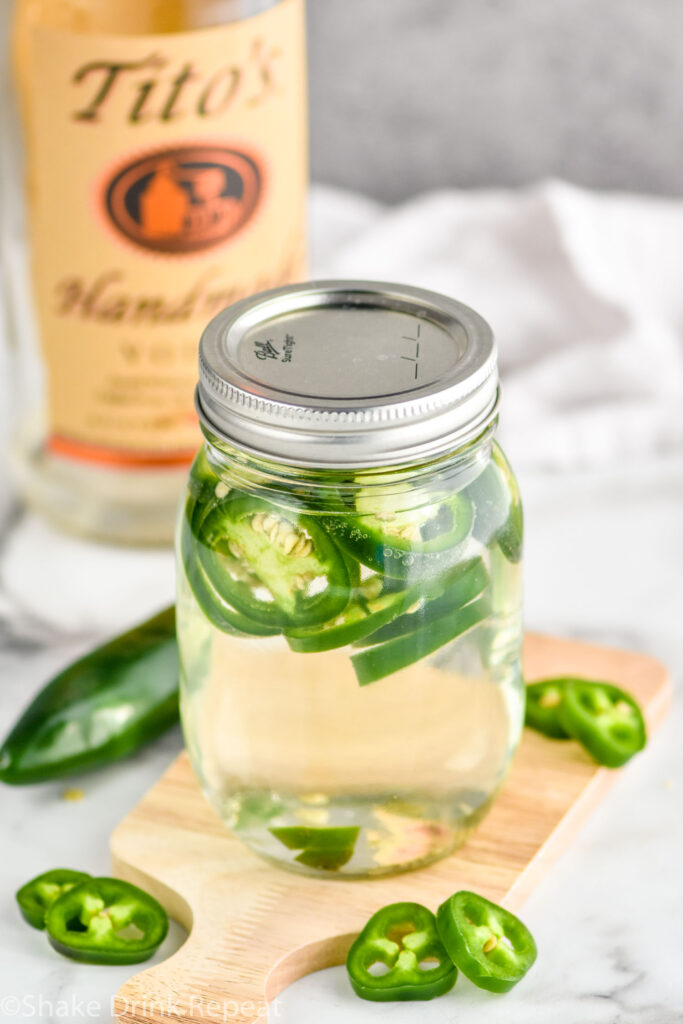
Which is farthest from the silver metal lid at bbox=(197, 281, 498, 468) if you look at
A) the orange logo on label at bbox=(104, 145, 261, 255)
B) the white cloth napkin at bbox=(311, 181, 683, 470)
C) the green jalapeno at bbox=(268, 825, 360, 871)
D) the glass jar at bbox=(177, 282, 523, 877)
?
the white cloth napkin at bbox=(311, 181, 683, 470)

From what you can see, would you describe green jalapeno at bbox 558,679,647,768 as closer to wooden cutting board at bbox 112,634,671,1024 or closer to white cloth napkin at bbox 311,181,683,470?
wooden cutting board at bbox 112,634,671,1024

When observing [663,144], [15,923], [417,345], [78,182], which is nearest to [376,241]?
[663,144]

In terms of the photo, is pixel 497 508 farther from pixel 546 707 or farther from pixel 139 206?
pixel 139 206

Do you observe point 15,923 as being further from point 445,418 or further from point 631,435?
point 631,435

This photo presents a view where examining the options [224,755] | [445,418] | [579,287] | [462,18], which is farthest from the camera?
[462,18]

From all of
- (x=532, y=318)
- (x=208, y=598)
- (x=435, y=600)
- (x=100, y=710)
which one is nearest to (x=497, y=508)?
(x=435, y=600)

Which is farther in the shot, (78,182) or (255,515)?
(78,182)

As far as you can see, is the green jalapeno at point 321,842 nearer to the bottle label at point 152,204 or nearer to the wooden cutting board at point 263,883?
the wooden cutting board at point 263,883
